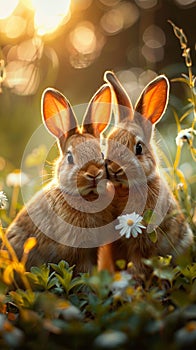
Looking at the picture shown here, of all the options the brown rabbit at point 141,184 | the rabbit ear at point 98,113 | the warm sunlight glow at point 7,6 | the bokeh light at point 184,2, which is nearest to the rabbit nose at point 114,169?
the brown rabbit at point 141,184

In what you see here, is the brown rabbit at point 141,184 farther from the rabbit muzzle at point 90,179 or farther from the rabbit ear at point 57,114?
the rabbit ear at point 57,114

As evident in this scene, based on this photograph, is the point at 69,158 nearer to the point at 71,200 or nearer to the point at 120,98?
the point at 71,200

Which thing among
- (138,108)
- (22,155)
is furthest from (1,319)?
(22,155)

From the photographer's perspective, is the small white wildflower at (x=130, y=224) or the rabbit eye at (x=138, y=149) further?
the rabbit eye at (x=138, y=149)

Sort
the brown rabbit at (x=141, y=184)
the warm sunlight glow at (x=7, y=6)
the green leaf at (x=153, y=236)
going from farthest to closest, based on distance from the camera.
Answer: the warm sunlight glow at (x=7, y=6)
the brown rabbit at (x=141, y=184)
the green leaf at (x=153, y=236)

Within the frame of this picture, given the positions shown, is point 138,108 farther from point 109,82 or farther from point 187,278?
point 187,278

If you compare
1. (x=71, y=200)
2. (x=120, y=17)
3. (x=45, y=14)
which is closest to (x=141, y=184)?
(x=71, y=200)

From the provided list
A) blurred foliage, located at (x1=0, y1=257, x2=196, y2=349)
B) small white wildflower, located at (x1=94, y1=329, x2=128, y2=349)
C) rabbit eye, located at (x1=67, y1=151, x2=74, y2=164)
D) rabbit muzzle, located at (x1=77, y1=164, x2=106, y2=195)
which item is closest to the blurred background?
rabbit eye, located at (x1=67, y1=151, x2=74, y2=164)
